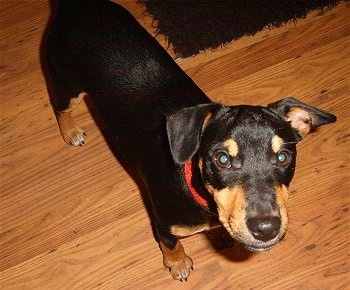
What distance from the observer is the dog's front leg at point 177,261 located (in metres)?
3.19

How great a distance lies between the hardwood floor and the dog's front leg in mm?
69

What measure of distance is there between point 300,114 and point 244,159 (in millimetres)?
462

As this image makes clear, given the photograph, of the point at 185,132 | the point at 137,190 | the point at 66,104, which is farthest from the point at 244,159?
the point at 66,104

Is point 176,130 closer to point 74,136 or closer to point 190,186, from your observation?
point 190,186

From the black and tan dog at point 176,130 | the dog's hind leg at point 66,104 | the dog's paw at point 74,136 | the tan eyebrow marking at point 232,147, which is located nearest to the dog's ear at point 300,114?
the black and tan dog at point 176,130

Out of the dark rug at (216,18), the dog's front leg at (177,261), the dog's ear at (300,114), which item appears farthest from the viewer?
the dark rug at (216,18)

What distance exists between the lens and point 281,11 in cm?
453

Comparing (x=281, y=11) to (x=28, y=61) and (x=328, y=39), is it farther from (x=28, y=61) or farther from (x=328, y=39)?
(x=28, y=61)

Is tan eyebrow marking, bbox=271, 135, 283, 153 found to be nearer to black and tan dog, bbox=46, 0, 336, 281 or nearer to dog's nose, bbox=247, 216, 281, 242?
black and tan dog, bbox=46, 0, 336, 281

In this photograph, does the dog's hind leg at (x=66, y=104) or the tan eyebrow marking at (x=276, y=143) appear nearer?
the tan eyebrow marking at (x=276, y=143)

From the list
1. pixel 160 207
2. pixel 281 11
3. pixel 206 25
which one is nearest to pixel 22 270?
pixel 160 207

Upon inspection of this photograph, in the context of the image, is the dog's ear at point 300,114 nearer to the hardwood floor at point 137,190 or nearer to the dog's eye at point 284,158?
the dog's eye at point 284,158

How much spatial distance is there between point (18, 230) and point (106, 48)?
60.7 inches

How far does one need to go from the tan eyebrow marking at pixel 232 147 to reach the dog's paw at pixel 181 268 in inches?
46.7
